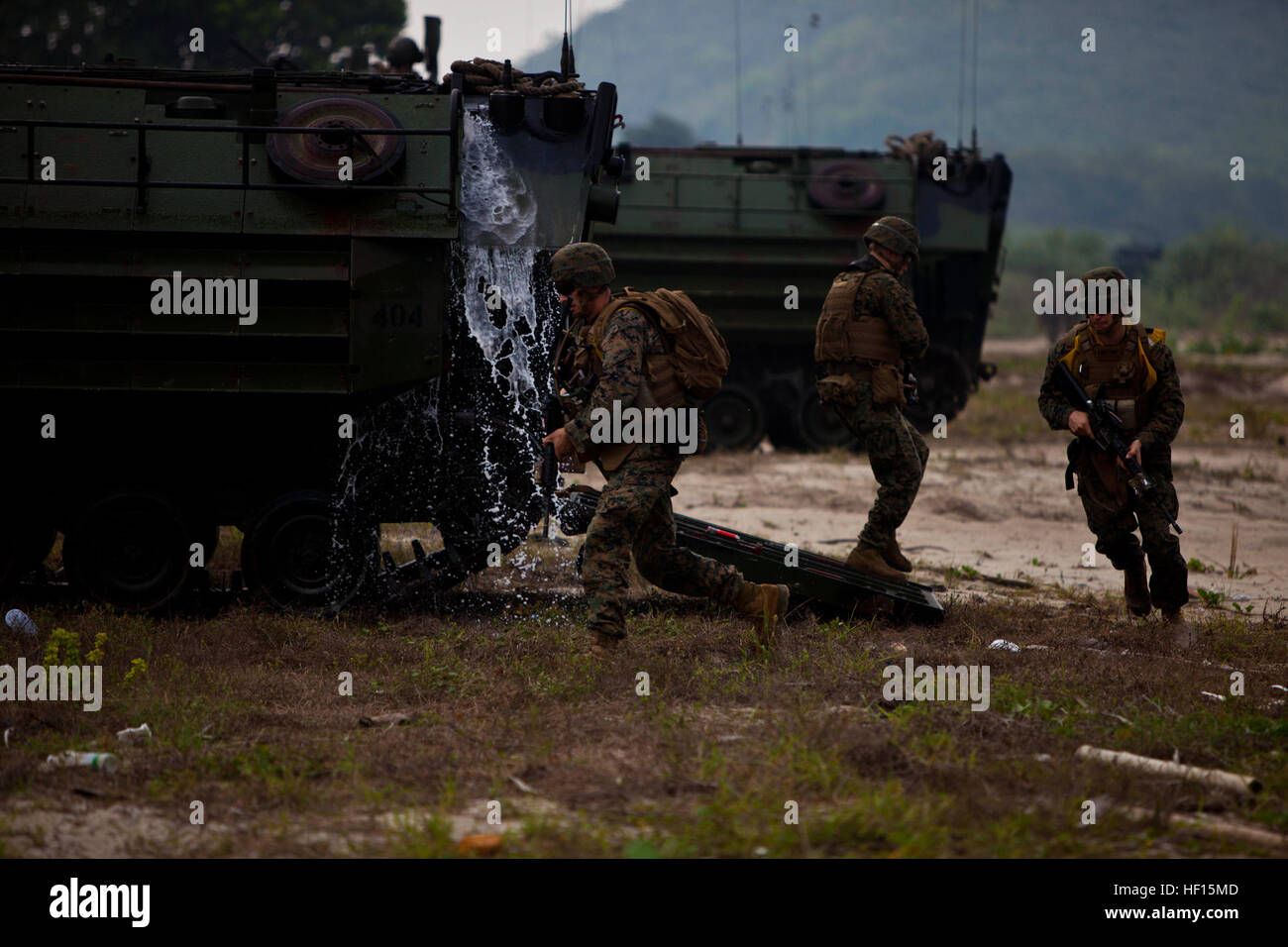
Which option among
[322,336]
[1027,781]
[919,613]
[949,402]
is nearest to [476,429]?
[322,336]

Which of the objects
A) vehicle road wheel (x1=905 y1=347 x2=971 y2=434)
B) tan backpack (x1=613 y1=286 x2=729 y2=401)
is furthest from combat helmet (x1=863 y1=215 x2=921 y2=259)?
vehicle road wheel (x1=905 y1=347 x2=971 y2=434)

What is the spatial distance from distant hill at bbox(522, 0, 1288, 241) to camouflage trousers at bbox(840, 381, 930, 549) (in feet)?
344

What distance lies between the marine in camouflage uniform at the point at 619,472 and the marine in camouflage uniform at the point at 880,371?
121 cm

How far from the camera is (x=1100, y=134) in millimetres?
138625

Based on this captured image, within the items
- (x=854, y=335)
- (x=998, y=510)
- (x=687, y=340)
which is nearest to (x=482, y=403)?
(x=687, y=340)

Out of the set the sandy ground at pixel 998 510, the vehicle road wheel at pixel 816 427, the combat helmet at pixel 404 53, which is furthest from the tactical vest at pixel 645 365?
the vehicle road wheel at pixel 816 427

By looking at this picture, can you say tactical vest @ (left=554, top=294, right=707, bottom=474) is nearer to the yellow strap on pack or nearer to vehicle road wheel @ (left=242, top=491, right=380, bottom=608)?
vehicle road wheel @ (left=242, top=491, right=380, bottom=608)

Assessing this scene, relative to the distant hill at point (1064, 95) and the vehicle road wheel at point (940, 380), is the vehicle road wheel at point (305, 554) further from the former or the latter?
the distant hill at point (1064, 95)

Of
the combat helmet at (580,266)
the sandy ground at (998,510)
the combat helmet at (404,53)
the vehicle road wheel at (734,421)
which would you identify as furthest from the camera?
the vehicle road wheel at (734,421)

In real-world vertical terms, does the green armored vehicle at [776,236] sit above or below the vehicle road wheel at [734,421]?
above

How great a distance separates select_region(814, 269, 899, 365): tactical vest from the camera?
7520 mm

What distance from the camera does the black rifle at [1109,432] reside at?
7.04 metres
